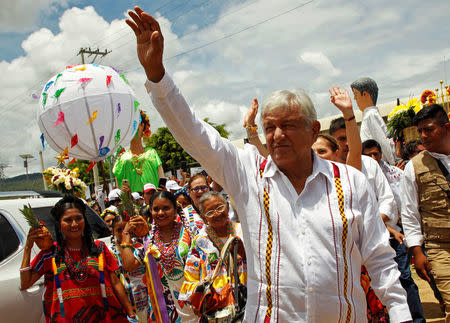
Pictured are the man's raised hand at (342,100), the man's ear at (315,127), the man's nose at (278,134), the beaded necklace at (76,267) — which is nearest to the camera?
the man's nose at (278,134)

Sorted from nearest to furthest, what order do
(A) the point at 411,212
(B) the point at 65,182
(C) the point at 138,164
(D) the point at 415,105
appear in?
(A) the point at 411,212
(B) the point at 65,182
(C) the point at 138,164
(D) the point at 415,105

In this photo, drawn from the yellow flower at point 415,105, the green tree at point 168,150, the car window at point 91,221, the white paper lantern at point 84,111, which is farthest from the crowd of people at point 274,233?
the green tree at point 168,150

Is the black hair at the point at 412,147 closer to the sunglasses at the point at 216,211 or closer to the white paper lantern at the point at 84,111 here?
the sunglasses at the point at 216,211

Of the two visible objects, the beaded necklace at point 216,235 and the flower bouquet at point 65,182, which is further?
the flower bouquet at point 65,182

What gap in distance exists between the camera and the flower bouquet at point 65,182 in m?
4.69

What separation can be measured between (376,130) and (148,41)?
343 cm

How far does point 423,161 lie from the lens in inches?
138

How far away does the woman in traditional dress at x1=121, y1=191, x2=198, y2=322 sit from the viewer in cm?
365

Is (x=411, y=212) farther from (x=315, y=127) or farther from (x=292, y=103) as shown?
(x=292, y=103)

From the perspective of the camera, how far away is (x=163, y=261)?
375cm

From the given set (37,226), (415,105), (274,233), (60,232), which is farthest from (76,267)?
(415,105)

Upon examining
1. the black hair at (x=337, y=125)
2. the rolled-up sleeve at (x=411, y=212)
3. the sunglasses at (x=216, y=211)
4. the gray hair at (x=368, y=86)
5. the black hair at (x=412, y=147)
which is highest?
the gray hair at (x=368, y=86)

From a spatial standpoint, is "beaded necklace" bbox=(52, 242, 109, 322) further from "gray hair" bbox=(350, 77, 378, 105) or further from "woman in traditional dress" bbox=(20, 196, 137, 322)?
"gray hair" bbox=(350, 77, 378, 105)

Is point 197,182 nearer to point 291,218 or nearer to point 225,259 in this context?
point 225,259
